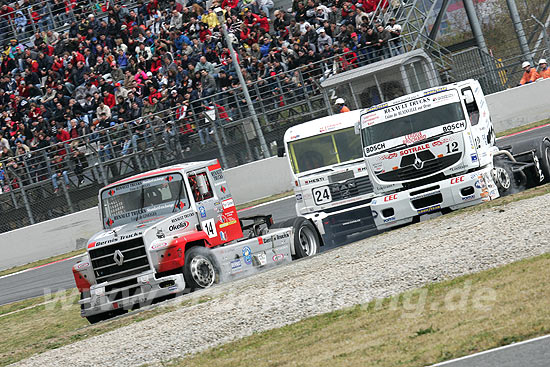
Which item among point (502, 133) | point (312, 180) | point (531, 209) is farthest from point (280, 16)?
point (531, 209)

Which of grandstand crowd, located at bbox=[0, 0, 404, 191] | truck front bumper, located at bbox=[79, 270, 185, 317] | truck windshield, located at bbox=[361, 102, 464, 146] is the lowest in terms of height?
truck front bumper, located at bbox=[79, 270, 185, 317]

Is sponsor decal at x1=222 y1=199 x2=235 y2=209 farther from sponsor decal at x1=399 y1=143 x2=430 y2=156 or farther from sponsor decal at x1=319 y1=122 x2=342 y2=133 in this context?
sponsor decal at x1=399 y1=143 x2=430 y2=156

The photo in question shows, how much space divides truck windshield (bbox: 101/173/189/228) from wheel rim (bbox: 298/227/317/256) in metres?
2.29

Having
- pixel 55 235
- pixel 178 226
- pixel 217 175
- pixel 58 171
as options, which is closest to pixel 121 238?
pixel 178 226

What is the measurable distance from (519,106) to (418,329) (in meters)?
18.2

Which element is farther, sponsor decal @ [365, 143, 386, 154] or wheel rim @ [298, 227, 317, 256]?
wheel rim @ [298, 227, 317, 256]

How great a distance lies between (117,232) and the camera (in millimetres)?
13070

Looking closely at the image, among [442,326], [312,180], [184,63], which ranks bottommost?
[442,326]

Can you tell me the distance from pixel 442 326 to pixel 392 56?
17192mm

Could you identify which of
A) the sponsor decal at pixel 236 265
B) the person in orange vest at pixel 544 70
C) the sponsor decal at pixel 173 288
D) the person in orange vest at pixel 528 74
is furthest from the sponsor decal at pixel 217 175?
the person in orange vest at pixel 544 70

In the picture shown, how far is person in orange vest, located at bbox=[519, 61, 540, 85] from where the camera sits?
2402 cm

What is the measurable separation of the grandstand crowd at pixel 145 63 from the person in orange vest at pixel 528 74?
365 cm

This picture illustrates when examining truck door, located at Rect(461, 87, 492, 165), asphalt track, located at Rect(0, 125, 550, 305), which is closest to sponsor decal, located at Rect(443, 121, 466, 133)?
truck door, located at Rect(461, 87, 492, 165)

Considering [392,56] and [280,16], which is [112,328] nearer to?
[392,56]
